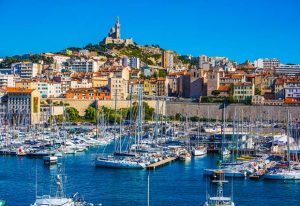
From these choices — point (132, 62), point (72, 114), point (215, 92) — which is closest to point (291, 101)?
point (215, 92)

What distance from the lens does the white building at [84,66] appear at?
65.7 metres

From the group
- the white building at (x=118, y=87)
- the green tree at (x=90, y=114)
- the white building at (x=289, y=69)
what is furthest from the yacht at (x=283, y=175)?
the white building at (x=289, y=69)

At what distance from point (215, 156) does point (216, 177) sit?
7686 millimetres

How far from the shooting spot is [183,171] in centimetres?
2578

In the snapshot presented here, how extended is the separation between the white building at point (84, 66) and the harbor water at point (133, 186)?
38198mm

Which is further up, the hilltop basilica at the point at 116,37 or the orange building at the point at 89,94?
the hilltop basilica at the point at 116,37

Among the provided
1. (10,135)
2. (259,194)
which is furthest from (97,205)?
(10,135)

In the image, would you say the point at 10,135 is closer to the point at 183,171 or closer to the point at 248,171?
the point at 183,171

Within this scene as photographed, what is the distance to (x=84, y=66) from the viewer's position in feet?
217

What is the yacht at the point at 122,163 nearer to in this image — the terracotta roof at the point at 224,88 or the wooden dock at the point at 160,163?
the wooden dock at the point at 160,163

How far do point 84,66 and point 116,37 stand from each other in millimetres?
17036

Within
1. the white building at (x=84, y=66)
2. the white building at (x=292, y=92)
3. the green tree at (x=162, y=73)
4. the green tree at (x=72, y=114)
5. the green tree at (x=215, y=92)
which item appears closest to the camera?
Answer: the green tree at (x=72, y=114)

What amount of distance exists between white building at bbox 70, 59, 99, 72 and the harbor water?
38.2 meters

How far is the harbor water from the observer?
19.8 metres
